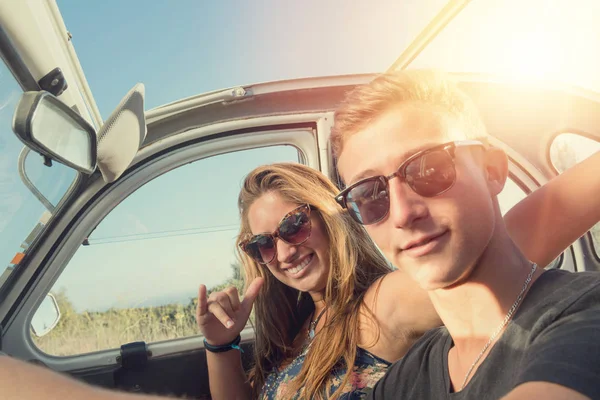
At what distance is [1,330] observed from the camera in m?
2.00

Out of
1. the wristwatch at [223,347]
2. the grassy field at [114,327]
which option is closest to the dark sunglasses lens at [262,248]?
the wristwatch at [223,347]

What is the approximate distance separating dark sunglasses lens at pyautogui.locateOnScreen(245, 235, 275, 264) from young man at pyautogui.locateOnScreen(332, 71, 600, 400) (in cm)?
Answer: 85

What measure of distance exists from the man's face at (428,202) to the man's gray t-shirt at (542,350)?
0.16 m

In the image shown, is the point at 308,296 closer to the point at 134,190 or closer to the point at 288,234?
the point at 288,234

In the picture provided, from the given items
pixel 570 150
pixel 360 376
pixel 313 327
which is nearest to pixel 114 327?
pixel 313 327

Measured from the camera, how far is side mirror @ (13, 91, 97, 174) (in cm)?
127

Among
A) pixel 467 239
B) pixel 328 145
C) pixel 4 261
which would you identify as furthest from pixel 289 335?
pixel 467 239

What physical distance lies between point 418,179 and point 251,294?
100cm

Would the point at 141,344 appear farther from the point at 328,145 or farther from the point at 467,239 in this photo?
the point at 467,239

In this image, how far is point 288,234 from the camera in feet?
6.31

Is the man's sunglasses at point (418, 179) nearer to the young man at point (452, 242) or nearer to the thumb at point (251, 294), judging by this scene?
the young man at point (452, 242)

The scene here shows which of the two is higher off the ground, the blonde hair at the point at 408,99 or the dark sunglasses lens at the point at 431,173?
the blonde hair at the point at 408,99

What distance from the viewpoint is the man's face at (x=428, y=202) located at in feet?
3.06

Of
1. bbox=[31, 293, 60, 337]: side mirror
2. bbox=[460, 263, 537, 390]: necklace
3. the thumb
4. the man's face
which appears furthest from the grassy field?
bbox=[460, 263, 537, 390]: necklace
